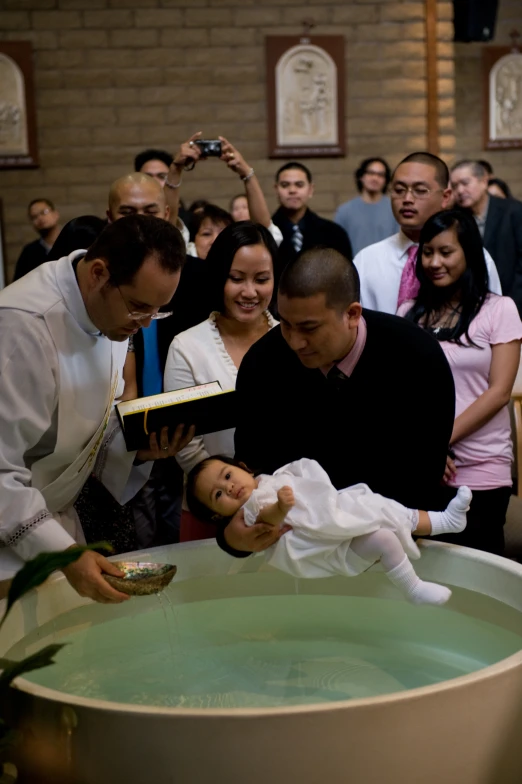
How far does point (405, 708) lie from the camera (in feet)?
6.07

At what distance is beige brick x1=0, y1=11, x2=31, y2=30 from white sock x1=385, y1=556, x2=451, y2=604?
7.17 metres

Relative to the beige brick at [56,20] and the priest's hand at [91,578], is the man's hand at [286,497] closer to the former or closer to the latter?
the priest's hand at [91,578]

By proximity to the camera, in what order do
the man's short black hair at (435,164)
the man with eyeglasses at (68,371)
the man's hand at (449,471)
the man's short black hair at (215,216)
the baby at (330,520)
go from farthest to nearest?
1. the man's short black hair at (215,216)
2. the man's short black hair at (435,164)
3. the man's hand at (449,471)
4. the baby at (330,520)
5. the man with eyeglasses at (68,371)

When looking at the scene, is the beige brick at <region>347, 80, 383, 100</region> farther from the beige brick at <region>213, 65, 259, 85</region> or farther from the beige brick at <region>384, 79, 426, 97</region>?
the beige brick at <region>213, 65, 259, 85</region>

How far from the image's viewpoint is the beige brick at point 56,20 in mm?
8453

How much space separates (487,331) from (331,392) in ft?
2.71

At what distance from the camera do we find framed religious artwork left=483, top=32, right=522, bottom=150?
10195 millimetres

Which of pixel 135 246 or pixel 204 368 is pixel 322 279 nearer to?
pixel 135 246

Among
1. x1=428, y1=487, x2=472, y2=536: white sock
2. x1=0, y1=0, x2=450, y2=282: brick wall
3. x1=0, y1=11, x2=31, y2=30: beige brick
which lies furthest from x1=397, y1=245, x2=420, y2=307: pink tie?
x1=0, y1=11, x2=31, y2=30: beige brick

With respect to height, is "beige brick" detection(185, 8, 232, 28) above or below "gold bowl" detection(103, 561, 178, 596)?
above

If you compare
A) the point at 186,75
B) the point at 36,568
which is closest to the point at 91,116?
the point at 186,75

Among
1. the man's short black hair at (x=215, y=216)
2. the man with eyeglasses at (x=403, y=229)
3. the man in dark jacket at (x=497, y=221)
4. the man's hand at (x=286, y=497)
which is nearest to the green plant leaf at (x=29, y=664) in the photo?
the man's hand at (x=286, y=497)

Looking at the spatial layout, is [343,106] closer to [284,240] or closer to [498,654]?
[284,240]

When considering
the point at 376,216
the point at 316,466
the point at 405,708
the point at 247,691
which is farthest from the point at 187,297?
the point at 376,216
